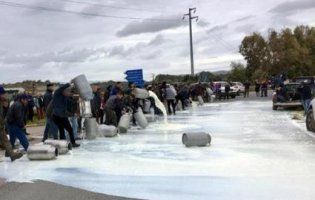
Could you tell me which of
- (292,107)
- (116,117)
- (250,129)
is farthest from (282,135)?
(292,107)

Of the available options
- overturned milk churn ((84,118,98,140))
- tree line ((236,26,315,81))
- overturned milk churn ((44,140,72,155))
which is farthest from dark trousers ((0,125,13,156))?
tree line ((236,26,315,81))

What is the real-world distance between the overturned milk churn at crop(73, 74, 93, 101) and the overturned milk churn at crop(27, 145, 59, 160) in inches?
152

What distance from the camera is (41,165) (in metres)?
11.2

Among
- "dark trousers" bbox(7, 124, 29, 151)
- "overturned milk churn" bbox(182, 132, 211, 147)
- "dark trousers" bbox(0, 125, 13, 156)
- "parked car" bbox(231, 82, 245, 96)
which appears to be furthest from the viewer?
"parked car" bbox(231, 82, 245, 96)

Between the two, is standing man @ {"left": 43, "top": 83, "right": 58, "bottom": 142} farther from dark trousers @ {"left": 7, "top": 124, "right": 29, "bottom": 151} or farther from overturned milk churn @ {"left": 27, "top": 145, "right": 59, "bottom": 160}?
overturned milk churn @ {"left": 27, "top": 145, "right": 59, "bottom": 160}

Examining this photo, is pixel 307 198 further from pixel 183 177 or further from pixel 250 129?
pixel 250 129

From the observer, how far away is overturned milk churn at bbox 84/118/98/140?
15797 mm

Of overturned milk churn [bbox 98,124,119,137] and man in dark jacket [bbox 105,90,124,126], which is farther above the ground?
man in dark jacket [bbox 105,90,124,126]

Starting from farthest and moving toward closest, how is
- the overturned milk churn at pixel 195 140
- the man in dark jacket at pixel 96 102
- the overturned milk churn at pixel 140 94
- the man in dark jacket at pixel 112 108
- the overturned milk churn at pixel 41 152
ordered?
the overturned milk churn at pixel 140 94 < the man in dark jacket at pixel 96 102 < the man in dark jacket at pixel 112 108 < the overturned milk churn at pixel 195 140 < the overturned milk churn at pixel 41 152

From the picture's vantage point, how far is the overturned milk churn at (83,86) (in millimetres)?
15539

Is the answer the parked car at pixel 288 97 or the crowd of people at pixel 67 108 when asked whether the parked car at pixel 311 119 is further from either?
the parked car at pixel 288 97

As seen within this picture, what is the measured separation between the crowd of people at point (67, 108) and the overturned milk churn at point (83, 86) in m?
0.16

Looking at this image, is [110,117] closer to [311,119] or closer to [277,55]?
[311,119]

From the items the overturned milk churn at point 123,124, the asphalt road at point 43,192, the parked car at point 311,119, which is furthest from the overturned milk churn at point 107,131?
the asphalt road at point 43,192
